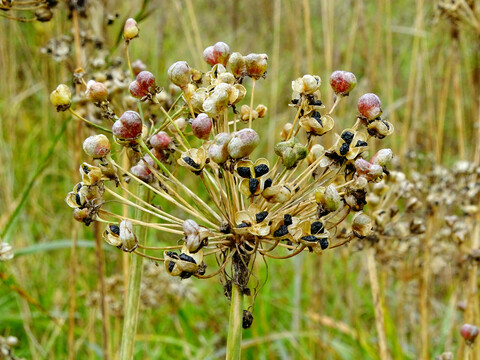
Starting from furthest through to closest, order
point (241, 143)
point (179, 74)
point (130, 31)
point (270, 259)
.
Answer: point (270, 259), point (130, 31), point (179, 74), point (241, 143)

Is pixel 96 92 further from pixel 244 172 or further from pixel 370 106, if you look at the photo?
pixel 370 106

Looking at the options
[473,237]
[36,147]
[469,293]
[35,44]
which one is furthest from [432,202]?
[35,44]

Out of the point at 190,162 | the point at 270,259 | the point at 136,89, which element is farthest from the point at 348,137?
the point at 270,259

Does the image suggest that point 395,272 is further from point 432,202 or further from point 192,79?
point 192,79

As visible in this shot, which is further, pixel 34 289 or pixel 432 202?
pixel 34 289

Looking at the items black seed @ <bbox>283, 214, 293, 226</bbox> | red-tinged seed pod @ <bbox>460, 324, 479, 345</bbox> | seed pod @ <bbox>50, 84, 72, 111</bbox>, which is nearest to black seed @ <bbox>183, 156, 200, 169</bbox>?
black seed @ <bbox>283, 214, 293, 226</bbox>
